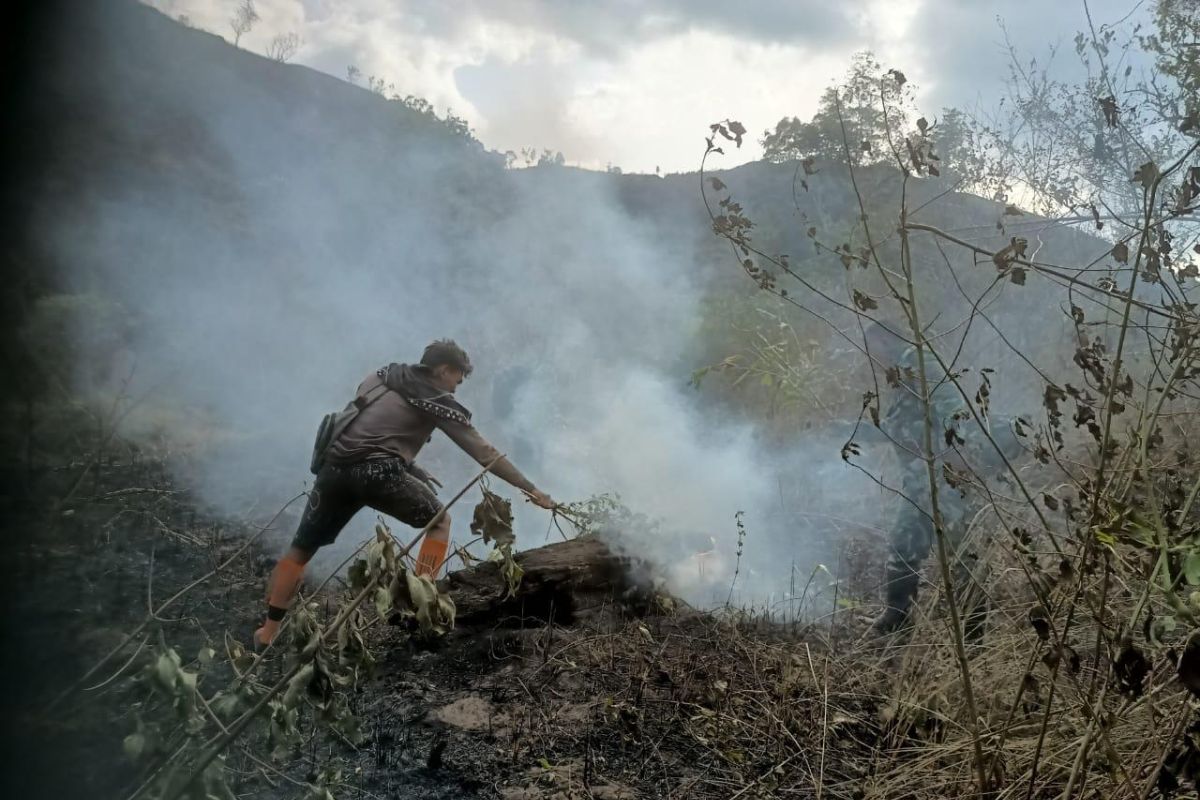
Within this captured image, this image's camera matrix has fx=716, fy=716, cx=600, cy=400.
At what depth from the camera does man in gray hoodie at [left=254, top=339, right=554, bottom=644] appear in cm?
393

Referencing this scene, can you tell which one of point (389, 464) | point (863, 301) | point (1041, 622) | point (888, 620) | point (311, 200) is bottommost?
point (888, 620)

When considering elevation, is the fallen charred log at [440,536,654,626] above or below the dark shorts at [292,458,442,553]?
below

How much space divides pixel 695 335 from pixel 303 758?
9.76 metres

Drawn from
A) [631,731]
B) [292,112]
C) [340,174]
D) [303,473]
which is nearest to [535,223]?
[340,174]

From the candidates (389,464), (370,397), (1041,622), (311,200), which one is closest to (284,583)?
(389,464)

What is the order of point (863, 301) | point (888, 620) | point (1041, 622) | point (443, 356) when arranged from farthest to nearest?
point (888, 620), point (443, 356), point (863, 301), point (1041, 622)

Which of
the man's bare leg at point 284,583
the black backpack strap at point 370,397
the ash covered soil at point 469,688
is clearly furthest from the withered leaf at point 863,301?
the man's bare leg at point 284,583

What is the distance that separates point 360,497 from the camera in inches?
156

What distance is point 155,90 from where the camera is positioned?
9.43 m

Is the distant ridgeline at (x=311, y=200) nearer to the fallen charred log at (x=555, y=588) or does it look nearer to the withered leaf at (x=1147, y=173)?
the fallen charred log at (x=555, y=588)

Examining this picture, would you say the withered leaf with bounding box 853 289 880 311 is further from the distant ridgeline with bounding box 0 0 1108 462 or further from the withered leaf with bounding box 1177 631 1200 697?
the distant ridgeline with bounding box 0 0 1108 462

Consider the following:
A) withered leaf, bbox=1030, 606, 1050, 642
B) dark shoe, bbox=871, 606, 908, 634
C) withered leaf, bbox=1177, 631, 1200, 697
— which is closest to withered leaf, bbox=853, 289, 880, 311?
withered leaf, bbox=1030, 606, 1050, 642

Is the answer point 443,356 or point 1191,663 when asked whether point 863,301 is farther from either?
point 443,356

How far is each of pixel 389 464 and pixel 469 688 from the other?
4.35 feet
